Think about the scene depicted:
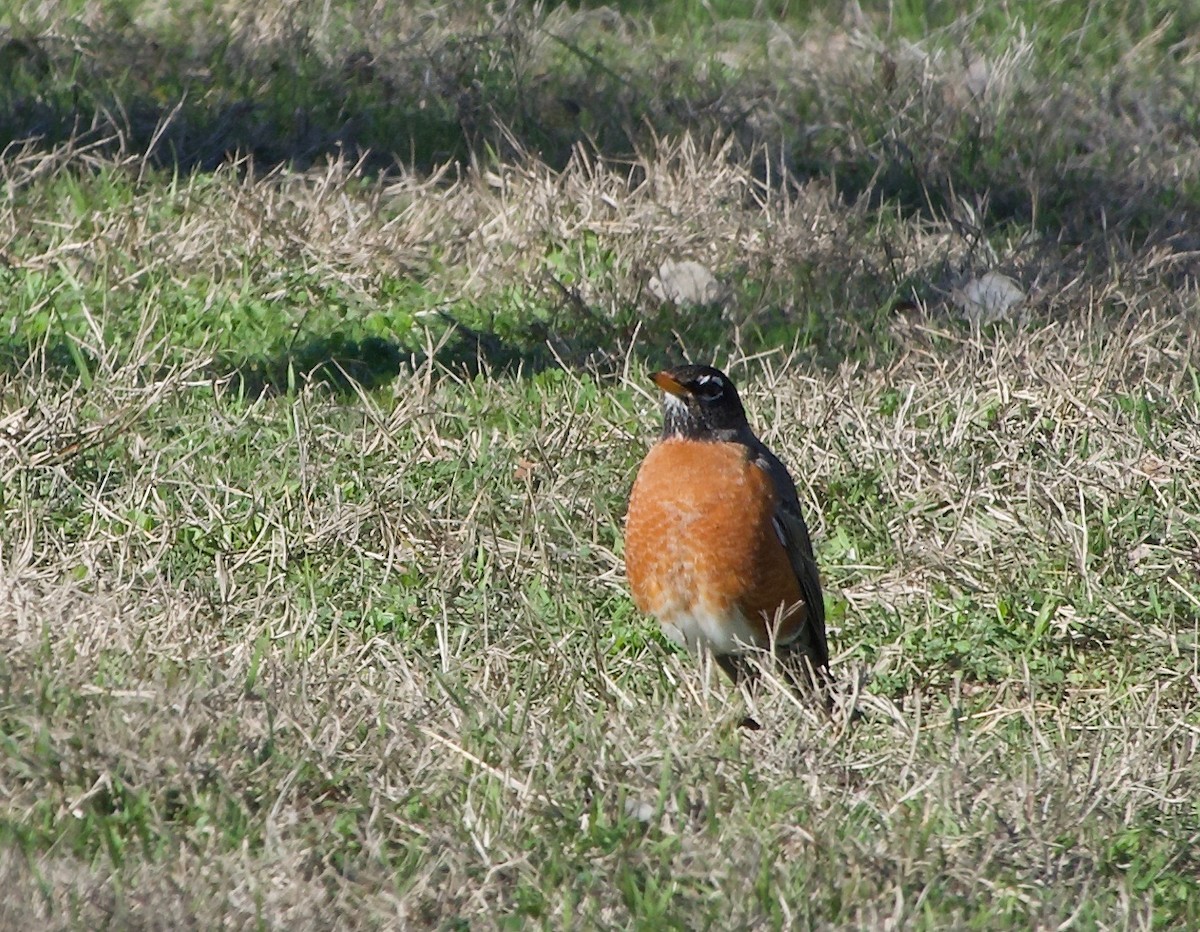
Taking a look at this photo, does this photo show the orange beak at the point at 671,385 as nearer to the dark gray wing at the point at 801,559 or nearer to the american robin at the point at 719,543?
the american robin at the point at 719,543

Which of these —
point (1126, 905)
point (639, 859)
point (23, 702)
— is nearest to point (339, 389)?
point (23, 702)

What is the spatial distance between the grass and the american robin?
0.54 ft

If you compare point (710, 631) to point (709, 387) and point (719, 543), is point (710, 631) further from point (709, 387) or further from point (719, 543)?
point (709, 387)

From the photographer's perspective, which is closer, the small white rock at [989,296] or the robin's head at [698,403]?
the robin's head at [698,403]

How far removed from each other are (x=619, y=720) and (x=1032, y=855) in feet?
2.98

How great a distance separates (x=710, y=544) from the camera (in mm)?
4469

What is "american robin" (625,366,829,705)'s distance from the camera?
14.7 ft

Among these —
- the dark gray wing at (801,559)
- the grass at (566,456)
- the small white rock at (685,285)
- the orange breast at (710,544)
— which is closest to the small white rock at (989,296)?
the grass at (566,456)

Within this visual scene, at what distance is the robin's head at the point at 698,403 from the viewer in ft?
15.2

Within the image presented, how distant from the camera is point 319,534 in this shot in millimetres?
5008

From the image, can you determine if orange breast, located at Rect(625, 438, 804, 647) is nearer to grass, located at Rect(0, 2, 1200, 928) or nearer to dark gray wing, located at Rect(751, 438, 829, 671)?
dark gray wing, located at Rect(751, 438, 829, 671)

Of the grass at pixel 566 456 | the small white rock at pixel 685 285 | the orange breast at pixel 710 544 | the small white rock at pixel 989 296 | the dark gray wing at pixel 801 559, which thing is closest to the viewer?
the grass at pixel 566 456

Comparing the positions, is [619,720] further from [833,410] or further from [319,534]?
[833,410]

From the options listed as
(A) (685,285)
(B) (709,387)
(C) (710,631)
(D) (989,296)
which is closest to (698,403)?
(B) (709,387)
